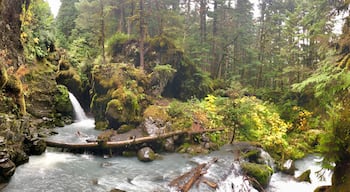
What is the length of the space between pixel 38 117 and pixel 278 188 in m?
13.9

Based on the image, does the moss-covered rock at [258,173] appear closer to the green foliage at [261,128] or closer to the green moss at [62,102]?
the green foliage at [261,128]

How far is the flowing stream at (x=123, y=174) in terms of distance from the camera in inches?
348

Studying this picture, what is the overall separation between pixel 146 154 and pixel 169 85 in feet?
42.3

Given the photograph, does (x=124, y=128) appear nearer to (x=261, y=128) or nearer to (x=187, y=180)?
(x=187, y=180)

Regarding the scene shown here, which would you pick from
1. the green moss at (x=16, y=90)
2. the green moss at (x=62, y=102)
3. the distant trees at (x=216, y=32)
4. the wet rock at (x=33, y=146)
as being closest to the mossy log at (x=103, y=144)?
the wet rock at (x=33, y=146)

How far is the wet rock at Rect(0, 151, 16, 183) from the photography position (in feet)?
26.9

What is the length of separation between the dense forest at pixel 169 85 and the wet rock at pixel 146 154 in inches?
83.4

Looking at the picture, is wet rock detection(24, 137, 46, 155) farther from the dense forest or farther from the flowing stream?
the flowing stream

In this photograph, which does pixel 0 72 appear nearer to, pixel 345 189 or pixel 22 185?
pixel 22 185

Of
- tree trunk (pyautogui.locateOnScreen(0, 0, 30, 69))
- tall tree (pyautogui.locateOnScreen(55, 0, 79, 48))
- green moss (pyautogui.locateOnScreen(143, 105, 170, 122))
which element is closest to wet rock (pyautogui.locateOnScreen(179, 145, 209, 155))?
green moss (pyautogui.locateOnScreen(143, 105, 170, 122))

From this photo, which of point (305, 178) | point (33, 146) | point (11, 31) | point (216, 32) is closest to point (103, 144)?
point (33, 146)

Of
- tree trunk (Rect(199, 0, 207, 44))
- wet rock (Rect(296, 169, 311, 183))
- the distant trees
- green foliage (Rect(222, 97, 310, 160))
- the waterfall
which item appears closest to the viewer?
wet rock (Rect(296, 169, 311, 183))

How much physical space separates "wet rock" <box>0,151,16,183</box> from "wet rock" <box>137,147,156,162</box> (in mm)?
5168

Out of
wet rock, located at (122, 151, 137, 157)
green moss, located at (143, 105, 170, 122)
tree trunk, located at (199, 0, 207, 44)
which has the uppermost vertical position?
tree trunk, located at (199, 0, 207, 44)
